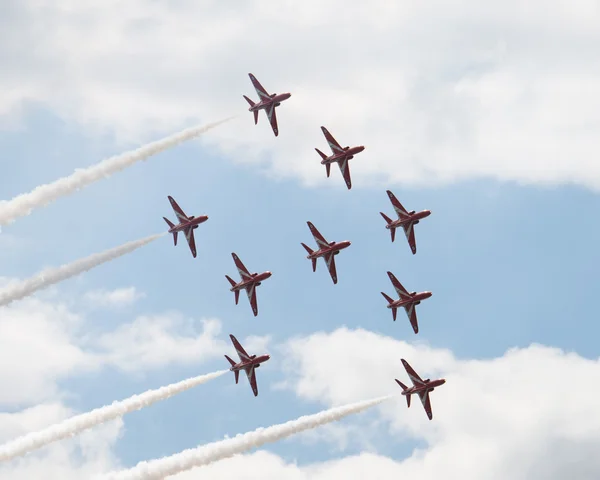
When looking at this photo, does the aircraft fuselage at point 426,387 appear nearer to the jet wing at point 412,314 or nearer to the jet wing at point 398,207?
the jet wing at point 412,314

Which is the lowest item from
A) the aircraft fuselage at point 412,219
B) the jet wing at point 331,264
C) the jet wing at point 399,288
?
the jet wing at point 399,288

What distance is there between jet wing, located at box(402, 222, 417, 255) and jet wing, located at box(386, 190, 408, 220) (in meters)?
1.57

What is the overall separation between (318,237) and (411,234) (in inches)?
578

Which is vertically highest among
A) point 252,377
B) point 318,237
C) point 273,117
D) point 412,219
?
point 273,117

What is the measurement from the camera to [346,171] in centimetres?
16900

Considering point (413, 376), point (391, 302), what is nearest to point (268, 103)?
point (391, 302)

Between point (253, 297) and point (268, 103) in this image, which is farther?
point (253, 297)

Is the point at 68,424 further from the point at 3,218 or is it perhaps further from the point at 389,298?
the point at 389,298

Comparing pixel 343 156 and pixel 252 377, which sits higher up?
pixel 343 156

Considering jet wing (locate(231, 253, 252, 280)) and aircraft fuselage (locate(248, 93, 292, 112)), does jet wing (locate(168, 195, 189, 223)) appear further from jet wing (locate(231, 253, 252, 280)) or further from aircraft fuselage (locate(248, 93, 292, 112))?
aircraft fuselage (locate(248, 93, 292, 112))

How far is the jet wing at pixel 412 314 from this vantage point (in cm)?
17750

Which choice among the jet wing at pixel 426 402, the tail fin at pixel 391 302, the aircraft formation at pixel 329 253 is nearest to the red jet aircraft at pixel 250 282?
the aircraft formation at pixel 329 253

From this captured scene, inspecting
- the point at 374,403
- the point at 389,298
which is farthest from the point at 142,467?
the point at 389,298

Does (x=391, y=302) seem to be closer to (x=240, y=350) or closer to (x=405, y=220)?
(x=405, y=220)
